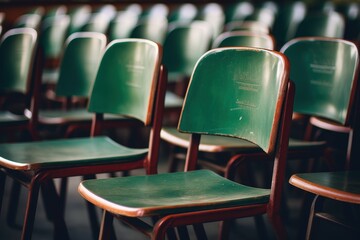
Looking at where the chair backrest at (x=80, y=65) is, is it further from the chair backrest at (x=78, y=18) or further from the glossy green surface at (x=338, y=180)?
the chair backrest at (x=78, y=18)

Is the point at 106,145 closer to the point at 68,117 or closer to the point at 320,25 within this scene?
the point at 68,117

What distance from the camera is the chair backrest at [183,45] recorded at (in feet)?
14.1

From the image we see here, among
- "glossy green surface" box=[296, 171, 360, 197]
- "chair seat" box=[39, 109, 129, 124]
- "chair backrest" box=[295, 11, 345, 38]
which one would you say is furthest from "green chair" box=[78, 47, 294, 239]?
"chair backrest" box=[295, 11, 345, 38]

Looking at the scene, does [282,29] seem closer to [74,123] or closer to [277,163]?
[74,123]

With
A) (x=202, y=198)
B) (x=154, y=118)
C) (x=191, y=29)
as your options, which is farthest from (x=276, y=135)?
(x=191, y=29)

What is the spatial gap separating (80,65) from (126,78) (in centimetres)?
83

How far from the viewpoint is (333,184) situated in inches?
78.0

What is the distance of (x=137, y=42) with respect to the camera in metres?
2.68

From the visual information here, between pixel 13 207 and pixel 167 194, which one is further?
pixel 13 207

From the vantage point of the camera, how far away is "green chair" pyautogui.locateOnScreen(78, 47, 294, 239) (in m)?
1.86

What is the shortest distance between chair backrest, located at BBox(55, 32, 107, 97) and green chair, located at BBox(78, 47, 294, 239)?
1228mm

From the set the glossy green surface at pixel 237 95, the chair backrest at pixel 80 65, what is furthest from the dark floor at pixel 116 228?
the glossy green surface at pixel 237 95

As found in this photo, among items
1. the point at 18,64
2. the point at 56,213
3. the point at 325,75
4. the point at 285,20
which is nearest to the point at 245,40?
the point at 325,75

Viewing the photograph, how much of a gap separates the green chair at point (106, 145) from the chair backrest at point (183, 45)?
4.94 ft
